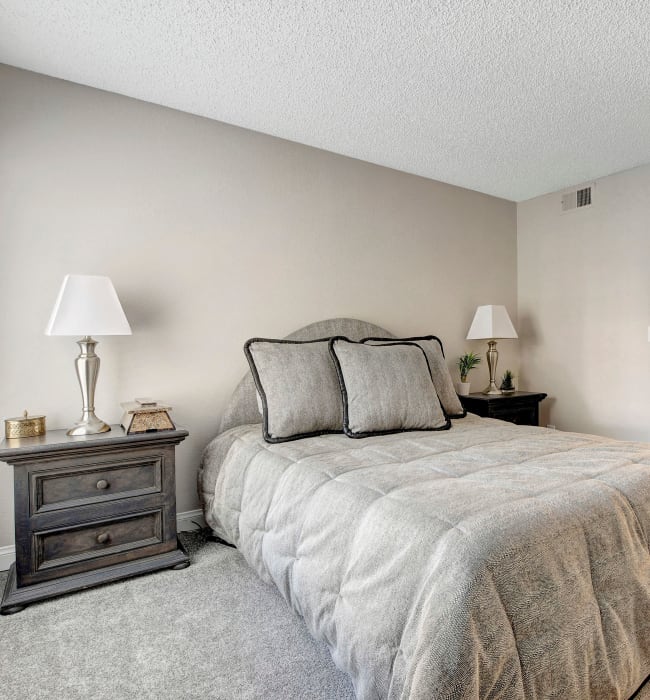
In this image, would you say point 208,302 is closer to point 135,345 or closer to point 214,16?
point 135,345

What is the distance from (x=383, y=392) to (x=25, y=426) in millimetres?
1737

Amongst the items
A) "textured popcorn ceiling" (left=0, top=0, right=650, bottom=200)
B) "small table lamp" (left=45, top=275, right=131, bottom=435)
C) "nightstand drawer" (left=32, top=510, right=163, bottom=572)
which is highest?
"textured popcorn ceiling" (left=0, top=0, right=650, bottom=200)

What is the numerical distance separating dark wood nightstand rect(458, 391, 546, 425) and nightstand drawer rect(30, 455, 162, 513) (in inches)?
96.1

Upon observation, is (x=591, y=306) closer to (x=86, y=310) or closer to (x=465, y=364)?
(x=465, y=364)

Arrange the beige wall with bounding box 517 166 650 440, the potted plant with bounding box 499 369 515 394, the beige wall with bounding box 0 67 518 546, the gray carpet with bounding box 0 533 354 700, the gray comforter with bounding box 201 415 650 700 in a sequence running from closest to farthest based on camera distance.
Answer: the gray comforter with bounding box 201 415 650 700 < the gray carpet with bounding box 0 533 354 700 < the beige wall with bounding box 0 67 518 546 < the beige wall with bounding box 517 166 650 440 < the potted plant with bounding box 499 369 515 394

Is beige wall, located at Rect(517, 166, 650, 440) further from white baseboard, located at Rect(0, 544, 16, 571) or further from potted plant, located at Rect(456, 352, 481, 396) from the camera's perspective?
white baseboard, located at Rect(0, 544, 16, 571)

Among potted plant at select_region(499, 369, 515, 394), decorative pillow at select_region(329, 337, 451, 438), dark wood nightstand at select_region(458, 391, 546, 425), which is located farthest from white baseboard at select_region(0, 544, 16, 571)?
potted plant at select_region(499, 369, 515, 394)

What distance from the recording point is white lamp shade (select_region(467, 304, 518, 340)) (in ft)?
12.5

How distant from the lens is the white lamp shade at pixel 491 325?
380 centimetres

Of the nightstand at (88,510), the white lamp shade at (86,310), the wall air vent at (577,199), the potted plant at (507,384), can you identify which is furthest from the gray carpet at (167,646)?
the wall air vent at (577,199)

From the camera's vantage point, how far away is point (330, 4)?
6.16 ft

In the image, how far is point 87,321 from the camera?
→ 2131 millimetres

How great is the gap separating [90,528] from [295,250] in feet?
6.65

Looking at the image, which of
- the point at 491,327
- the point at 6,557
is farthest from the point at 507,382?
the point at 6,557
